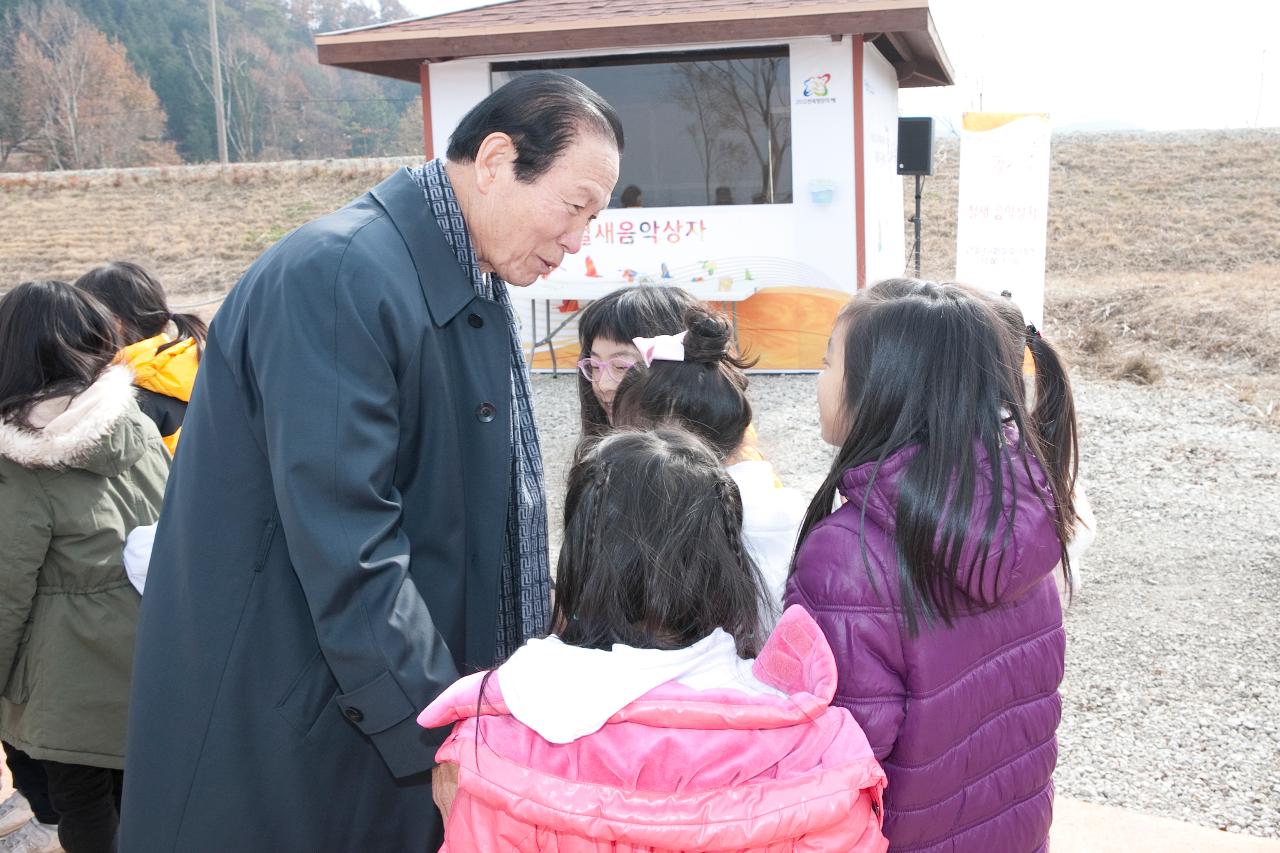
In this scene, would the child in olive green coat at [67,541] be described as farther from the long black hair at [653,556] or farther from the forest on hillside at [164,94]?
the forest on hillside at [164,94]

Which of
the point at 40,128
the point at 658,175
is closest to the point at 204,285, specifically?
the point at 658,175

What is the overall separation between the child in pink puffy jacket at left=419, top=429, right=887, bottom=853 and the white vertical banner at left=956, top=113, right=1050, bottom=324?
250 inches

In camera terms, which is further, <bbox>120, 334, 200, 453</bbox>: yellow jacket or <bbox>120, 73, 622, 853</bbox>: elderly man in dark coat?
<bbox>120, 334, 200, 453</bbox>: yellow jacket

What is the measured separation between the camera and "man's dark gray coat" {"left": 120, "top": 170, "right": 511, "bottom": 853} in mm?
1314

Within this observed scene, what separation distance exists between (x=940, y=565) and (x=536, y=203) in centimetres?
76

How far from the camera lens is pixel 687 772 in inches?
44.9

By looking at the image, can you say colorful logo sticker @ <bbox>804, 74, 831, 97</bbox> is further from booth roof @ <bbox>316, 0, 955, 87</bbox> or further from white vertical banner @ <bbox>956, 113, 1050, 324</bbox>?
white vertical banner @ <bbox>956, 113, 1050, 324</bbox>

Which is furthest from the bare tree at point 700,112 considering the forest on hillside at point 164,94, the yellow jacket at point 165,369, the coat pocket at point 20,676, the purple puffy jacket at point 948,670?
the forest on hillside at point 164,94

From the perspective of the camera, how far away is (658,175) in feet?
28.3

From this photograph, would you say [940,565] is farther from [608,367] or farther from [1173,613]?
[1173,613]

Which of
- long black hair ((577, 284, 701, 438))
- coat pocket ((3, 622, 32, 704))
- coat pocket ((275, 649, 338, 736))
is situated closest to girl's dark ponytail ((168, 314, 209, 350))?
coat pocket ((3, 622, 32, 704))

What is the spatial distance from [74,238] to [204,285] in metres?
6.75

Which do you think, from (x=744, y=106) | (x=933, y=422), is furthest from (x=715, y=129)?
(x=933, y=422)

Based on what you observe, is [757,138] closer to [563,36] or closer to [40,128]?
[563,36]
